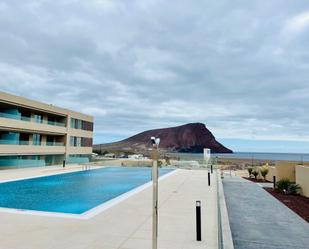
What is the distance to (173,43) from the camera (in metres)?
18.9

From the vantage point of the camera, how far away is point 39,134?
34750mm

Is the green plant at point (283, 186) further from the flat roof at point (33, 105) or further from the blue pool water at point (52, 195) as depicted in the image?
the flat roof at point (33, 105)

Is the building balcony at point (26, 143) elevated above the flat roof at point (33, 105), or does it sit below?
below

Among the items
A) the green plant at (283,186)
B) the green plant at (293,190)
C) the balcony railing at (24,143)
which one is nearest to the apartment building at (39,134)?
the balcony railing at (24,143)

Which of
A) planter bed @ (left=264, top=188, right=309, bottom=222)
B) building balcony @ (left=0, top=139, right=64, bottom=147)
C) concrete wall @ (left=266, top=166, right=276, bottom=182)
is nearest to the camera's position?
planter bed @ (left=264, top=188, right=309, bottom=222)

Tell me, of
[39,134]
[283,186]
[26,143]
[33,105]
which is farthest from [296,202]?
[39,134]

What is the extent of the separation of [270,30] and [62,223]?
46.5 feet

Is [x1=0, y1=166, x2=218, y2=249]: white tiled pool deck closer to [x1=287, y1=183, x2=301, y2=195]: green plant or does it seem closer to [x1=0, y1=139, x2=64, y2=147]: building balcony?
[x1=287, y1=183, x2=301, y2=195]: green plant

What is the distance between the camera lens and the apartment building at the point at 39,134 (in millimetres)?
28094

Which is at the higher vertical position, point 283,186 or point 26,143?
point 26,143

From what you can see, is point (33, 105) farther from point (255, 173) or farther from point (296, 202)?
point (296, 202)

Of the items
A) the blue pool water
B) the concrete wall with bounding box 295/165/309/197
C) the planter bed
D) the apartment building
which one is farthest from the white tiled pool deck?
the apartment building

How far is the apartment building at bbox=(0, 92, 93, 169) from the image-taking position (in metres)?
28.1

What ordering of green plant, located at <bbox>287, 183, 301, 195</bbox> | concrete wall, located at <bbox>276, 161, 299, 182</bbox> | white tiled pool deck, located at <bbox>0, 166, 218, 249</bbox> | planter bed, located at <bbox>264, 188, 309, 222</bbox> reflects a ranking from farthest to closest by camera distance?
1. concrete wall, located at <bbox>276, 161, 299, 182</bbox>
2. green plant, located at <bbox>287, 183, 301, 195</bbox>
3. planter bed, located at <bbox>264, 188, 309, 222</bbox>
4. white tiled pool deck, located at <bbox>0, 166, 218, 249</bbox>
